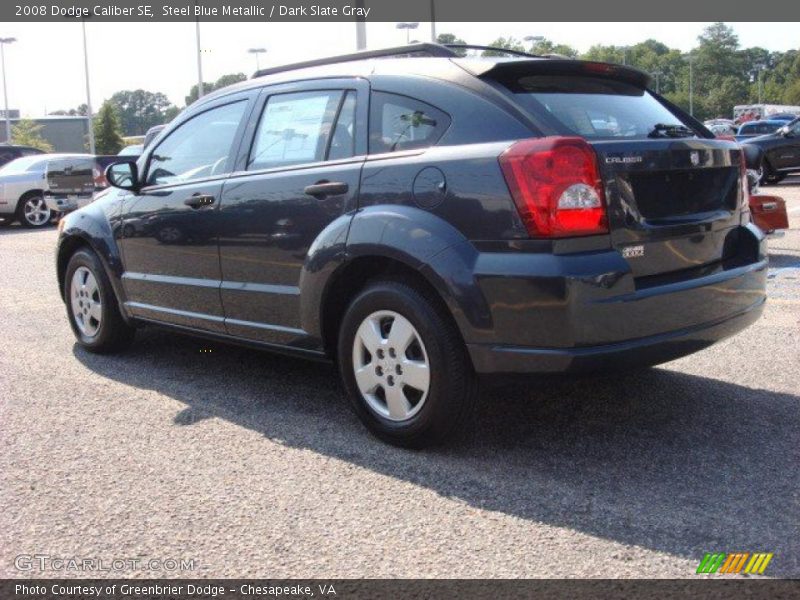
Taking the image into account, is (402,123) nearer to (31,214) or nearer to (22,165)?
(31,214)

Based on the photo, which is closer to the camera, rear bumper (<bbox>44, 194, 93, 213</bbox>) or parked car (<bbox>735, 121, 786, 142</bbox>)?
rear bumper (<bbox>44, 194, 93, 213</bbox>)

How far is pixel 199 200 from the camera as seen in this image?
4.94 metres

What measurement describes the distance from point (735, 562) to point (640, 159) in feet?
5.34

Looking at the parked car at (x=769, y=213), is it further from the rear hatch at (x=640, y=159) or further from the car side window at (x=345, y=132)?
the car side window at (x=345, y=132)

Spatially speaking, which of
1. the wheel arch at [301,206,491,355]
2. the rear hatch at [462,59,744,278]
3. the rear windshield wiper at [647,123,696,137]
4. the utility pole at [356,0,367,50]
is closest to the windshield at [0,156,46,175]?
the utility pole at [356,0,367,50]

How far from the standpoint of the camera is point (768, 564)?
2854 millimetres

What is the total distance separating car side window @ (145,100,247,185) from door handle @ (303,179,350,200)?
87cm

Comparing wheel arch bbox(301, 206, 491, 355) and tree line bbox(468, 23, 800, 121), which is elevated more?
tree line bbox(468, 23, 800, 121)

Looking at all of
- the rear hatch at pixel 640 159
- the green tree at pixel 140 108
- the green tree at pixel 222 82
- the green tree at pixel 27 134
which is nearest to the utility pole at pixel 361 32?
the green tree at pixel 222 82

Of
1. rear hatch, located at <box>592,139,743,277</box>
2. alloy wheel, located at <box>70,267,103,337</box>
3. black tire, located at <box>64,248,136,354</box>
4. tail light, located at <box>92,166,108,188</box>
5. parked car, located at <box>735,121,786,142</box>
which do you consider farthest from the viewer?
parked car, located at <box>735,121,786,142</box>

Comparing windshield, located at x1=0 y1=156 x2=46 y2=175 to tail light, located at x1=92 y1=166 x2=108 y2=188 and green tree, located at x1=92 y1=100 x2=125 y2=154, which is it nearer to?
tail light, located at x1=92 y1=166 x2=108 y2=188

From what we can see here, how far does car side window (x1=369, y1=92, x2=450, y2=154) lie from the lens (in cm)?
388

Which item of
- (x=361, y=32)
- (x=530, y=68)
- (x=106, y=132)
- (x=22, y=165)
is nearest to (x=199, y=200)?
(x=530, y=68)

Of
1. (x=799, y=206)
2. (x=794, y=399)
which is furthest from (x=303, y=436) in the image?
(x=799, y=206)
